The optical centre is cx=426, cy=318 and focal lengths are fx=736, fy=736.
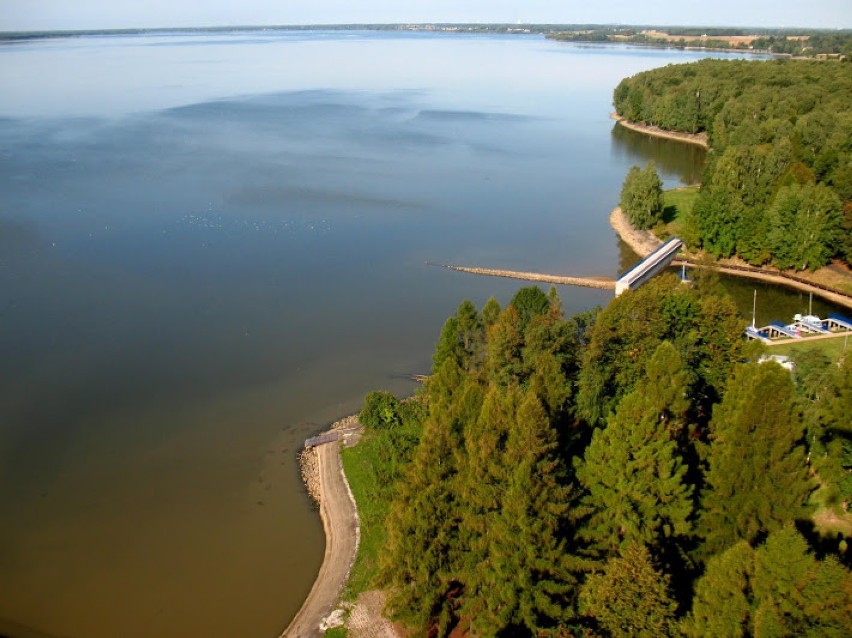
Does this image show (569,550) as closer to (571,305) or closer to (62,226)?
(571,305)

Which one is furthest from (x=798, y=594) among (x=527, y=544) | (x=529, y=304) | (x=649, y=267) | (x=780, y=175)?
(x=780, y=175)

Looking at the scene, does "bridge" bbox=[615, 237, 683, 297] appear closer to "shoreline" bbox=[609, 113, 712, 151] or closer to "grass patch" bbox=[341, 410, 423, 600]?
"grass patch" bbox=[341, 410, 423, 600]

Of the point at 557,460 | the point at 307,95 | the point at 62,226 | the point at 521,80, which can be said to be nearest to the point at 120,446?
the point at 557,460

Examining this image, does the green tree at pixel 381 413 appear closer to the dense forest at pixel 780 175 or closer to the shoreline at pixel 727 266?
the shoreline at pixel 727 266

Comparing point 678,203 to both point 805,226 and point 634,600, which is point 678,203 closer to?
point 805,226

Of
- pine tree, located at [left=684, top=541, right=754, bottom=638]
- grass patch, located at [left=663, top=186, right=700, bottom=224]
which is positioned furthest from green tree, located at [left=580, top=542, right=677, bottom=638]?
grass patch, located at [left=663, top=186, right=700, bottom=224]
